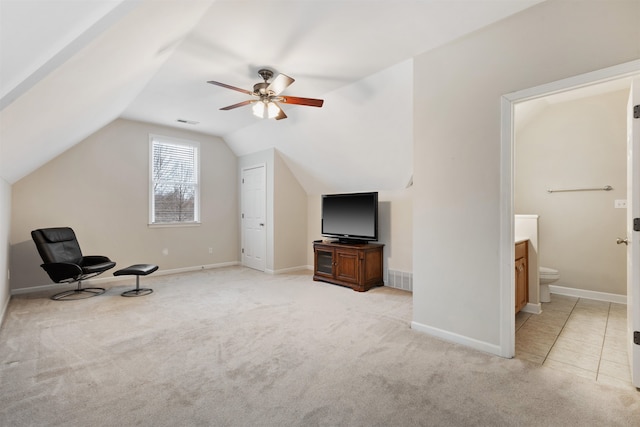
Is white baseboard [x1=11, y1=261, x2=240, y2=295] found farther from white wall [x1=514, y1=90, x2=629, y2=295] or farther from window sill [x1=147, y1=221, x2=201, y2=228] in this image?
white wall [x1=514, y1=90, x2=629, y2=295]

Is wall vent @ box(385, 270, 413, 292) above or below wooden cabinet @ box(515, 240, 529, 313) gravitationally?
below

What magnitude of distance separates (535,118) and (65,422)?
586 cm

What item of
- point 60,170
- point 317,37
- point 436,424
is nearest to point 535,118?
point 317,37

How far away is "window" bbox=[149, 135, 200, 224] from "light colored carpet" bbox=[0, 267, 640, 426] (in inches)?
95.5

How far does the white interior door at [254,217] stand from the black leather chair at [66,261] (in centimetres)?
240

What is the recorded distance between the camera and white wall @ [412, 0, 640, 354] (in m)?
2.04

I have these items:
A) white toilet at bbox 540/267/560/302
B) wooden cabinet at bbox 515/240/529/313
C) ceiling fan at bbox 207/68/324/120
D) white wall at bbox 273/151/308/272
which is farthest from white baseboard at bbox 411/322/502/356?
white wall at bbox 273/151/308/272

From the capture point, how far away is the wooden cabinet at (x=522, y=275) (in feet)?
10.2

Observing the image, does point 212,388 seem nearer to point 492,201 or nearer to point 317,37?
point 492,201

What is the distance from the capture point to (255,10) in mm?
2275

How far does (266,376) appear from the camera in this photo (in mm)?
2111

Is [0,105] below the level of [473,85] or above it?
below

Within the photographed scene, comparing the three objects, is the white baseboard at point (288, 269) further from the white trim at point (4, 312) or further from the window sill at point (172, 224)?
the white trim at point (4, 312)

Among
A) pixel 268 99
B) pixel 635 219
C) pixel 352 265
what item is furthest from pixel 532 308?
pixel 268 99
